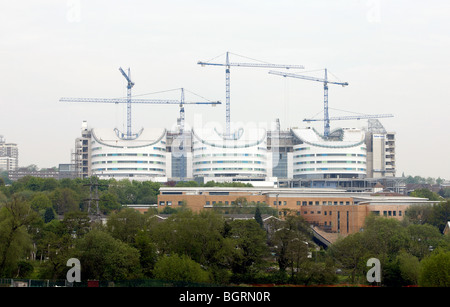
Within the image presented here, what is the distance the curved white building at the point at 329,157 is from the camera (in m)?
143

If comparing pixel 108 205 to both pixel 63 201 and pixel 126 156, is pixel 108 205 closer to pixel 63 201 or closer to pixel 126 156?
pixel 63 201

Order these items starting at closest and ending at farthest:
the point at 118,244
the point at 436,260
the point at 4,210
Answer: the point at 436,260
the point at 118,244
the point at 4,210

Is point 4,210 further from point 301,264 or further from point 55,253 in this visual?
point 301,264

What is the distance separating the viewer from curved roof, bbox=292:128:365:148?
144 metres

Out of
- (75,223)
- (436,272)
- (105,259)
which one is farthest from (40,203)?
(436,272)

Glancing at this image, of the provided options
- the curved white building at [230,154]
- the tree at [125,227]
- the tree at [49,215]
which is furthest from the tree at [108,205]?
the curved white building at [230,154]

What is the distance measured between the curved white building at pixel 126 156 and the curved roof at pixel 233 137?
363 inches

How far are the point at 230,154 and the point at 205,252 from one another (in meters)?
95.6

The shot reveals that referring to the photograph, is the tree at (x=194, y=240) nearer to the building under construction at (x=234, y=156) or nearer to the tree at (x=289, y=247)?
the tree at (x=289, y=247)

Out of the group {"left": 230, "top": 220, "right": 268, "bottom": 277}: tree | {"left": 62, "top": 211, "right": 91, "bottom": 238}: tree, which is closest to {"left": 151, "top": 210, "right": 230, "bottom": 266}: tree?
{"left": 230, "top": 220, "right": 268, "bottom": 277}: tree

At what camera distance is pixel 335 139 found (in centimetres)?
15150
